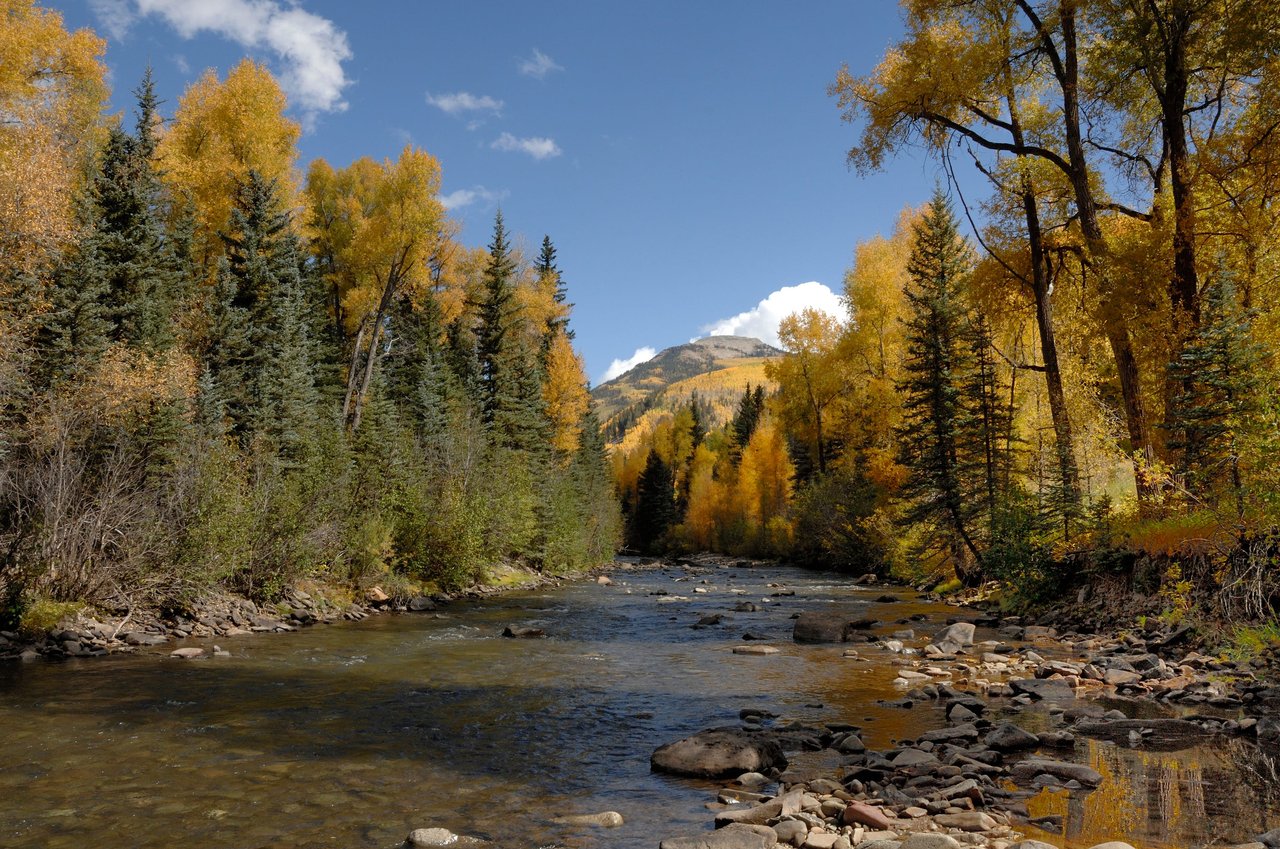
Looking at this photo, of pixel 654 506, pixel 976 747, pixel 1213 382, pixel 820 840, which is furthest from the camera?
pixel 654 506

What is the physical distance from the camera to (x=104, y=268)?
70.4 feet

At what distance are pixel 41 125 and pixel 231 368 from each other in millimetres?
8348

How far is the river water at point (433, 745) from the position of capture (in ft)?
19.7

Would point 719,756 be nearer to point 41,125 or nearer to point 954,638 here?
point 954,638

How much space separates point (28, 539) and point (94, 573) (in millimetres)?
1356

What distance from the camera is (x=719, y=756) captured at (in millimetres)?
7656

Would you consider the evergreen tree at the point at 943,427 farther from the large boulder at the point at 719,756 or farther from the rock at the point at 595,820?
the rock at the point at 595,820

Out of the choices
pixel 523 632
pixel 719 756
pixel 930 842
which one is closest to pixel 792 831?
pixel 930 842

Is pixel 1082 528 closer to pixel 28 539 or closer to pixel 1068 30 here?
pixel 1068 30

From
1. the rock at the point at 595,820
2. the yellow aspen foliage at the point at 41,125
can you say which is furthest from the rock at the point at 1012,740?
the yellow aspen foliage at the point at 41,125

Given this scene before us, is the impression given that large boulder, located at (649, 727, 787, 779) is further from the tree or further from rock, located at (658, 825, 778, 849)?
the tree

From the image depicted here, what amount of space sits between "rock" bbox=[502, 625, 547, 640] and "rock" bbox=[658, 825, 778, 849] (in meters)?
12.4

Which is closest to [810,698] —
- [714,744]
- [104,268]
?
[714,744]

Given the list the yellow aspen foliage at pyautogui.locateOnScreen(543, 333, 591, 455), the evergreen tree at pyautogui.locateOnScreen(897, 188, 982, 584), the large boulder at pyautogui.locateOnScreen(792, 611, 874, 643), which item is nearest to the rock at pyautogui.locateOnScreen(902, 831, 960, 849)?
the large boulder at pyautogui.locateOnScreen(792, 611, 874, 643)
